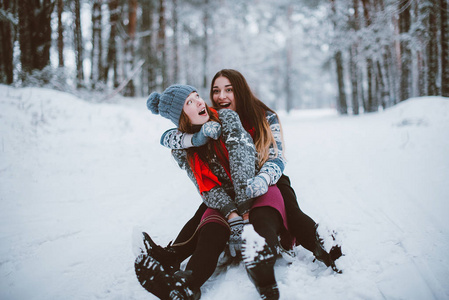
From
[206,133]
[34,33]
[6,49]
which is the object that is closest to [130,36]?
[34,33]

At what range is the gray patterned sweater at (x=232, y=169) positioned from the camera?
5.59 ft

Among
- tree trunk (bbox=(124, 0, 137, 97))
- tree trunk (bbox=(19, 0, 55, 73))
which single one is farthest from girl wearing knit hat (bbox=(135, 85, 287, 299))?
tree trunk (bbox=(124, 0, 137, 97))

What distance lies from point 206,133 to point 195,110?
242 mm

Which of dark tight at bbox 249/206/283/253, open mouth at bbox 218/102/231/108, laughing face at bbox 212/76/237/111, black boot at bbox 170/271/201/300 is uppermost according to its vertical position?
laughing face at bbox 212/76/237/111

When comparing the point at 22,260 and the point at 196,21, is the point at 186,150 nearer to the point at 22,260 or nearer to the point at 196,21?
the point at 22,260

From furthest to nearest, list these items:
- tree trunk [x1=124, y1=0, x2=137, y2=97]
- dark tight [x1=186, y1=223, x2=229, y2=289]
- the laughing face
→ tree trunk [x1=124, y1=0, x2=137, y2=97], the laughing face, dark tight [x1=186, y1=223, x2=229, y2=289]

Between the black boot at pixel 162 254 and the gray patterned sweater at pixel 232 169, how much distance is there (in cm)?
43

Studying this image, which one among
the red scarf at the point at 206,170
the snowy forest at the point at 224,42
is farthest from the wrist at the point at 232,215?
the snowy forest at the point at 224,42

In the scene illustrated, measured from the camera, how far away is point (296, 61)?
19.1 meters

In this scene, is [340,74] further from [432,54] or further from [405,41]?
[432,54]

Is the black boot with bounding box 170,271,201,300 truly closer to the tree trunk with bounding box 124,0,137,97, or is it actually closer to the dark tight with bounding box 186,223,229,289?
the dark tight with bounding box 186,223,229,289

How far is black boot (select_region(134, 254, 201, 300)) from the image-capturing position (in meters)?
1.36

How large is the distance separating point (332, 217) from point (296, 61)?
18900mm

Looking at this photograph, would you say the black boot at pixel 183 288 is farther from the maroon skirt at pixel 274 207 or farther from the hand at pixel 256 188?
the hand at pixel 256 188
